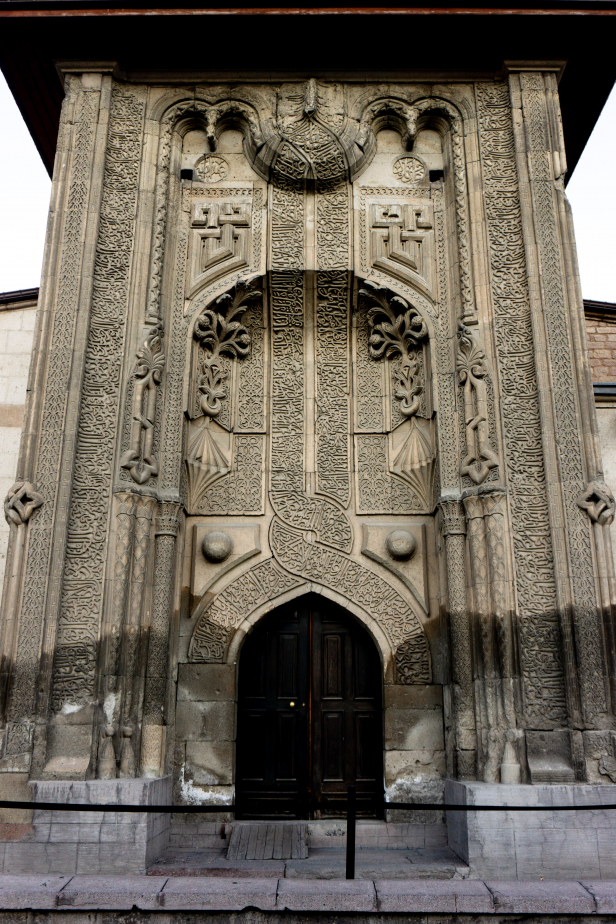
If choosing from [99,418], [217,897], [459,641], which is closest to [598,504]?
[459,641]

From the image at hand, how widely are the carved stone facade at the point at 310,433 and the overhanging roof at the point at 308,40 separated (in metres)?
0.28

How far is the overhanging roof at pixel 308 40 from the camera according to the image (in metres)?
8.19

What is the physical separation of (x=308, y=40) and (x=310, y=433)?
14.7 feet

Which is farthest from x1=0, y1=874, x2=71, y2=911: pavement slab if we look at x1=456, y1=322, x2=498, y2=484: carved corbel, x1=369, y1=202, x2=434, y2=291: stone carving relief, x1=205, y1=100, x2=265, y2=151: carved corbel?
x1=205, y1=100, x2=265, y2=151: carved corbel

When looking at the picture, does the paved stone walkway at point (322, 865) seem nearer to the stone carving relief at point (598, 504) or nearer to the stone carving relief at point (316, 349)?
the stone carving relief at point (316, 349)

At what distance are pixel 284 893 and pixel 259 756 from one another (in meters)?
2.50

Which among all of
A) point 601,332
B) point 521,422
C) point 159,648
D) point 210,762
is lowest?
point 210,762

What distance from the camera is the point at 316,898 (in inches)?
196

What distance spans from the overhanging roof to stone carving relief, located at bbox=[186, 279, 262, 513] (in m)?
2.81

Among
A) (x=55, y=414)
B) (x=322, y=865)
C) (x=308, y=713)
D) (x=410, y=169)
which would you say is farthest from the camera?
(x=410, y=169)

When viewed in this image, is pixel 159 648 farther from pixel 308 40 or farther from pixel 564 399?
pixel 308 40

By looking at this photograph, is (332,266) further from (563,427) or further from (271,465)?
(563,427)

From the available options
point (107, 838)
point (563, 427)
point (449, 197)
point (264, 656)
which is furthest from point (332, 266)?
point (107, 838)

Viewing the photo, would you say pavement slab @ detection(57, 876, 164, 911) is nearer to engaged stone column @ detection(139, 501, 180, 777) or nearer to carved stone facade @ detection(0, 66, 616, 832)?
carved stone facade @ detection(0, 66, 616, 832)
